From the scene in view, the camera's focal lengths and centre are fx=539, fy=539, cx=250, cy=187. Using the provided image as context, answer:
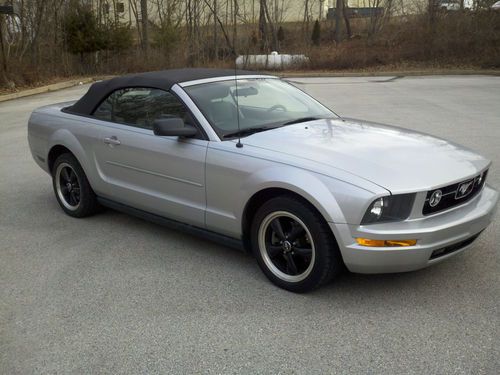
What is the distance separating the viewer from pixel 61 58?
24.8m

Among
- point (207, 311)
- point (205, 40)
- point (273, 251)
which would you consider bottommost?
point (207, 311)

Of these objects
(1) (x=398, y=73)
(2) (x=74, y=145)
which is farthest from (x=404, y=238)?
(1) (x=398, y=73)

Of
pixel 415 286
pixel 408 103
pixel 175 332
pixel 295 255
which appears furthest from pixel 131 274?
pixel 408 103

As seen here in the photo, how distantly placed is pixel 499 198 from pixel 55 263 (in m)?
3.49

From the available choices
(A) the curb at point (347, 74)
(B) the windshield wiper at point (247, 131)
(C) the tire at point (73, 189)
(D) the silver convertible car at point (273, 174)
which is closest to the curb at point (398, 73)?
(A) the curb at point (347, 74)

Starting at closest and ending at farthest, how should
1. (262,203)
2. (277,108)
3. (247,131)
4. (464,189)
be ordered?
(464,189) < (262,203) < (247,131) < (277,108)

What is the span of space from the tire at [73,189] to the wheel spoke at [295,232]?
2457mm

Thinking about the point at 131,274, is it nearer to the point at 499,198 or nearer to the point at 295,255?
the point at 295,255

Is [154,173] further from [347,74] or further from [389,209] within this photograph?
[347,74]

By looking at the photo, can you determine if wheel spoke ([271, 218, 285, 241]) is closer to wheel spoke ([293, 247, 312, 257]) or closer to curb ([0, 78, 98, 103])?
wheel spoke ([293, 247, 312, 257])

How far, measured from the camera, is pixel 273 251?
12.5 feet

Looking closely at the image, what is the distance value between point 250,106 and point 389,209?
172 centimetres

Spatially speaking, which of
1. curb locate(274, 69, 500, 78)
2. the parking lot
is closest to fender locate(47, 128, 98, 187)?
the parking lot

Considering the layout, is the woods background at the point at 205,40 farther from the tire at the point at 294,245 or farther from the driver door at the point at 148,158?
the tire at the point at 294,245
